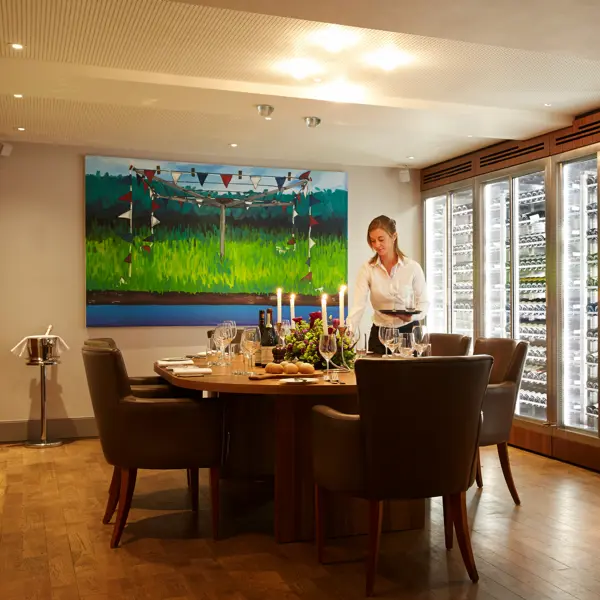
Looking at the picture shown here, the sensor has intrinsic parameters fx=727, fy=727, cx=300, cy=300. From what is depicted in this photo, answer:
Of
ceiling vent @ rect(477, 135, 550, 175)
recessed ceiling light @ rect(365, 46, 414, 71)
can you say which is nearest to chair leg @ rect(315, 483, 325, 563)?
recessed ceiling light @ rect(365, 46, 414, 71)

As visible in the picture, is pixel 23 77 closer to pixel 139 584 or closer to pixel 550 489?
pixel 139 584

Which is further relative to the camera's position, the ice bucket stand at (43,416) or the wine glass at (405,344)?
the ice bucket stand at (43,416)

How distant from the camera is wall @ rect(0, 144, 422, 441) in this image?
20.9 feet

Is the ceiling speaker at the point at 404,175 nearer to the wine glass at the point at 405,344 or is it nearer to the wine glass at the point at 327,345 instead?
the wine glass at the point at 405,344

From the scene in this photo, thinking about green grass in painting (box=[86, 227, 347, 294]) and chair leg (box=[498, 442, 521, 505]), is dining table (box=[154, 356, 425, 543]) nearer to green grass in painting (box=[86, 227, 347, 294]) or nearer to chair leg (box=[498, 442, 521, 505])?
chair leg (box=[498, 442, 521, 505])

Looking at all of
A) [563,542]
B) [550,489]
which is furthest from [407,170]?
[563,542]

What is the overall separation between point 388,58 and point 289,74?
2.14ft

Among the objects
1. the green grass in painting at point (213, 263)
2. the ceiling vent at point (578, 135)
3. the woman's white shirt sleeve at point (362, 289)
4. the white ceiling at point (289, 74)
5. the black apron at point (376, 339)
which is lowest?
the black apron at point (376, 339)

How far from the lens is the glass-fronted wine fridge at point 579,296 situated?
5.47 metres

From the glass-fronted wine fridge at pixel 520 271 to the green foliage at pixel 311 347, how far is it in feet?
8.54

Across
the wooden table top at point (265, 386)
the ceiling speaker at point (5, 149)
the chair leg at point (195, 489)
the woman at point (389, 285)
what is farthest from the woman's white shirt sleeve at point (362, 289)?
the ceiling speaker at point (5, 149)

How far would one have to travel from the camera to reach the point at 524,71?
4.50 metres

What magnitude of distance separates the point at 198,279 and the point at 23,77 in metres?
2.82

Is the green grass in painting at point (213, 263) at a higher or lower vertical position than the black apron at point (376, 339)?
higher
